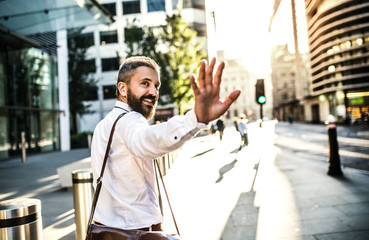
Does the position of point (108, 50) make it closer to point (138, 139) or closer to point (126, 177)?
point (126, 177)

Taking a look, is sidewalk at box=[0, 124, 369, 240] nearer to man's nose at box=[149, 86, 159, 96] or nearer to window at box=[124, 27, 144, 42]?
man's nose at box=[149, 86, 159, 96]

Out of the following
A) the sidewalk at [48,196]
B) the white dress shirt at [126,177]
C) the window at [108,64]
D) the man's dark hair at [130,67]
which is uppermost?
the window at [108,64]

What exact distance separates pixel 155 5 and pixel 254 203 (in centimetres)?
3035

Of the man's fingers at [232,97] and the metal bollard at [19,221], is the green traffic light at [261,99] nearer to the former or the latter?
the metal bollard at [19,221]

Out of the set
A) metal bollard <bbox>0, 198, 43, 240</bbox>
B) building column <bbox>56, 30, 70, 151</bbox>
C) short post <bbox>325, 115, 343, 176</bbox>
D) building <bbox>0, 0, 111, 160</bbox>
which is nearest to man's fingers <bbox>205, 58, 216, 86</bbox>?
metal bollard <bbox>0, 198, 43, 240</bbox>

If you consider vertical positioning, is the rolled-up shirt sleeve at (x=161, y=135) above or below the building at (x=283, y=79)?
below

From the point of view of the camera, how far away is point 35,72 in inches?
771

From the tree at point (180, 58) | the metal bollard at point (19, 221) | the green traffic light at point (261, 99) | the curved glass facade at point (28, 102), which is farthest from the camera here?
the tree at point (180, 58)

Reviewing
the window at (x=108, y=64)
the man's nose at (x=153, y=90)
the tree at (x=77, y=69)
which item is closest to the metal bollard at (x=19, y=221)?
the man's nose at (x=153, y=90)

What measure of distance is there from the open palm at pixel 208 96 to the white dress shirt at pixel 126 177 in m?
0.27

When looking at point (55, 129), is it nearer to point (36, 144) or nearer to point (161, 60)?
point (36, 144)

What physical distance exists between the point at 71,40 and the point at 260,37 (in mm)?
26263

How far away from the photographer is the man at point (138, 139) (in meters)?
1.24

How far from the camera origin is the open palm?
121 centimetres
